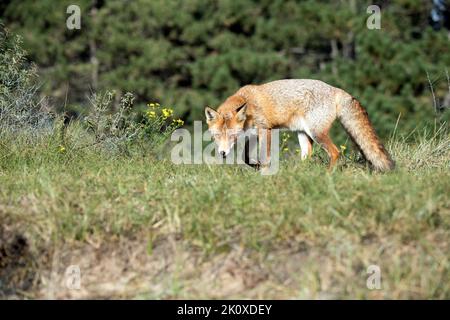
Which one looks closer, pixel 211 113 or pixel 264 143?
pixel 211 113

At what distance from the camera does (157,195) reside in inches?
221

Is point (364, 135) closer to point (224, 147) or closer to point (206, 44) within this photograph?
point (224, 147)

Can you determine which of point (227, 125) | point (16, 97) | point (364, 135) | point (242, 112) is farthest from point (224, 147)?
point (16, 97)

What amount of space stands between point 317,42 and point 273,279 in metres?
19.0

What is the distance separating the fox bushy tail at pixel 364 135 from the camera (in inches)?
285

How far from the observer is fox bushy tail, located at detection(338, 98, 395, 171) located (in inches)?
285

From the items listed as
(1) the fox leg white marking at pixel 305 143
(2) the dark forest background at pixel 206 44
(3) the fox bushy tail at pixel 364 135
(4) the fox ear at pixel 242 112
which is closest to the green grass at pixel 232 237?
(3) the fox bushy tail at pixel 364 135

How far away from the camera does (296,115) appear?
8.19 m

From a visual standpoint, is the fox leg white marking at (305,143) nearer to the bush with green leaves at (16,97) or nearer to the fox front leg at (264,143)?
the fox front leg at (264,143)

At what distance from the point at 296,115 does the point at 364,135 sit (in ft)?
3.13

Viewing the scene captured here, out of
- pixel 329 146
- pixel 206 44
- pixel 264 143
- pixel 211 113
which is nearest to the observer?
pixel 329 146

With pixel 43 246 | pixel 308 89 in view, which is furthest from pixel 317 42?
pixel 43 246

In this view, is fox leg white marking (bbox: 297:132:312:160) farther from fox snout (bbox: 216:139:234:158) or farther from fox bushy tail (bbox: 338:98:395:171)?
fox snout (bbox: 216:139:234:158)

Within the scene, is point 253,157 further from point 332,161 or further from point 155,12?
point 155,12
